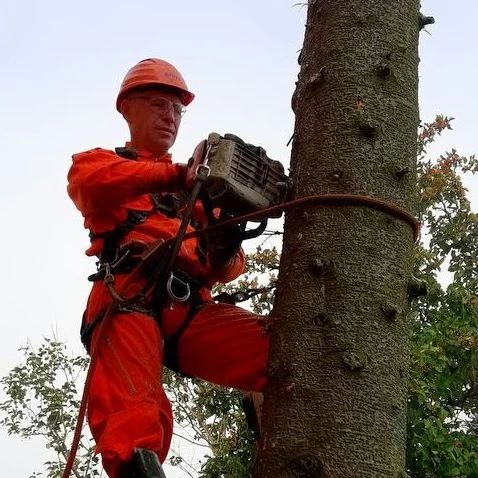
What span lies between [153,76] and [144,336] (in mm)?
987

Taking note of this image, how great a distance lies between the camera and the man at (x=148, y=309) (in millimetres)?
2182

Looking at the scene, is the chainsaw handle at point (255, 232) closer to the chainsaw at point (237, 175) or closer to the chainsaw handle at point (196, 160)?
the chainsaw at point (237, 175)

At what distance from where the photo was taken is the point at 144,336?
2.37 meters

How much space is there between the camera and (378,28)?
204 cm

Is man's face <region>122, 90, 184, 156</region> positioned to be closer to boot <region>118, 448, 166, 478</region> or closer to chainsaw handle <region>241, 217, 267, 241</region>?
chainsaw handle <region>241, 217, 267, 241</region>

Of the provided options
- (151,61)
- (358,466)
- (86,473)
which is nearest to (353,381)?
(358,466)

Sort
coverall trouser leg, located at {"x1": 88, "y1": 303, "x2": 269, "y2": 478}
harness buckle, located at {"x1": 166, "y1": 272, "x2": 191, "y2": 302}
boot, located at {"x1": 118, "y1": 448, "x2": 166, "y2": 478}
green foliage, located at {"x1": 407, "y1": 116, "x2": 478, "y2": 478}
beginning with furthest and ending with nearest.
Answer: green foliage, located at {"x1": 407, "y1": 116, "x2": 478, "y2": 478} < harness buckle, located at {"x1": 166, "y1": 272, "x2": 191, "y2": 302} < coverall trouser leg, located at {"x1": 88, "y1": 303, "x2": 269, "y2": 478} < boot, located at {"x1": 118, "y1": 448, "x2": 166, "y2": 478}

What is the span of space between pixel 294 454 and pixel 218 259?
109 centimetres

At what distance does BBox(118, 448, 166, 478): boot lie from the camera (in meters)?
2.01

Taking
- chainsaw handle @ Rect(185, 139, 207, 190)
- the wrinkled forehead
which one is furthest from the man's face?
chainsaw handle @ Rect(185, 139, 207, 190)

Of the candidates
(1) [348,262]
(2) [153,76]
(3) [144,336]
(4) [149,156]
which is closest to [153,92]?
(2) [153,76]

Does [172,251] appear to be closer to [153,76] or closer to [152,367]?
[152,367]

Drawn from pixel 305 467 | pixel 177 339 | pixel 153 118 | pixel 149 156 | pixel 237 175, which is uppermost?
pixel 153 118

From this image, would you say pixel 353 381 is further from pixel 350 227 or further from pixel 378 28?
pixel 378 28
